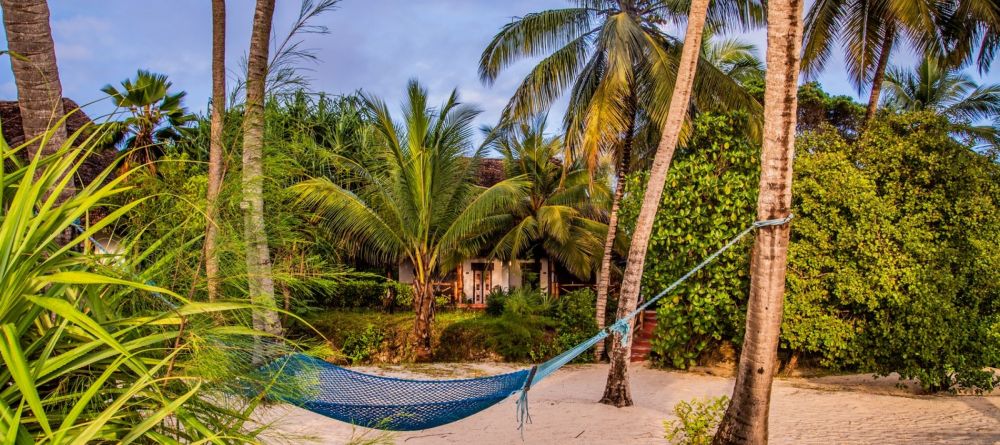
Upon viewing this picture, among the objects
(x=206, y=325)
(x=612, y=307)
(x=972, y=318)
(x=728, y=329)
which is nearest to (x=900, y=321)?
(x=972, y=318)

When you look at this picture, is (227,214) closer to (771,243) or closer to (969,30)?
(771,243)

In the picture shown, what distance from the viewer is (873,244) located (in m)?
8.23

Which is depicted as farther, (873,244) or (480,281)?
(480,281)

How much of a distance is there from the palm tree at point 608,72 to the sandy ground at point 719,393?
3.40 metres

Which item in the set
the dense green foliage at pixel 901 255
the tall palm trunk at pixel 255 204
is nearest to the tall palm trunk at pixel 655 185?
the dense green foliage at pixel 901 255

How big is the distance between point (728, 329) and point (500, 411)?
368 cm

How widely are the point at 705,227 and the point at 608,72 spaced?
8.37 feet

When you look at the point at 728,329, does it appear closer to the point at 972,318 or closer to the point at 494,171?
the point at 972,318

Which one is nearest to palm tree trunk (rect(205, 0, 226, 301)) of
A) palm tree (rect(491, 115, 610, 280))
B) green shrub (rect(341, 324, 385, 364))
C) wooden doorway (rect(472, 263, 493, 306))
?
green shrub (rect(341, 324, 385, 364))

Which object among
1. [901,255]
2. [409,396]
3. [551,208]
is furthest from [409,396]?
[551,208]

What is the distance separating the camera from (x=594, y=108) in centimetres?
1005

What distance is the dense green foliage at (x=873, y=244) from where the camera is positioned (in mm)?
7910

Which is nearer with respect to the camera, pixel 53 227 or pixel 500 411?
pixel 53 227

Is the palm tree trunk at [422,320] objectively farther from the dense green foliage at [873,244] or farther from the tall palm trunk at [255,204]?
the tall palm trunk at [255,204]
